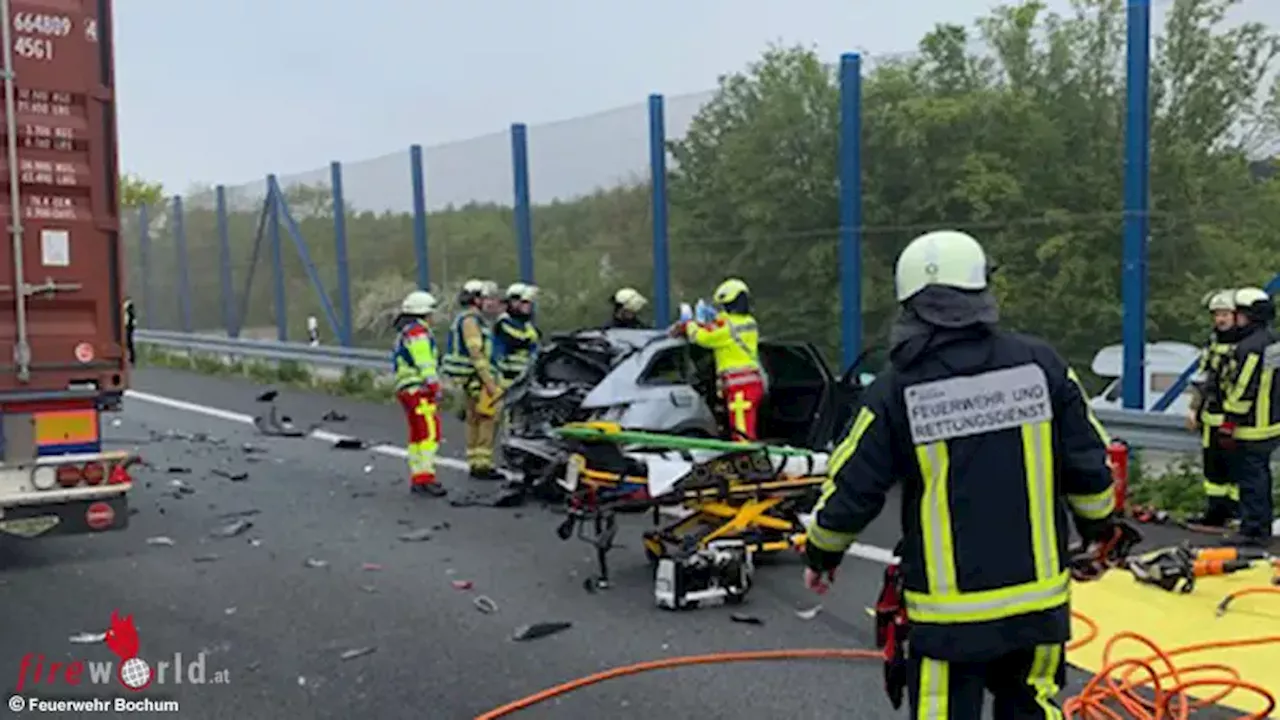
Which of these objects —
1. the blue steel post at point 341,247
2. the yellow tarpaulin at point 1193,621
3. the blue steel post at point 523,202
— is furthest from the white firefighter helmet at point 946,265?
the blue steel post at point 341,247

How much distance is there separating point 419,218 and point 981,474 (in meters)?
15.5

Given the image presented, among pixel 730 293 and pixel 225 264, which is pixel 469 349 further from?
pixel 225 264

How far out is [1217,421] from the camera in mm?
7734

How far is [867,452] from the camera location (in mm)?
3301

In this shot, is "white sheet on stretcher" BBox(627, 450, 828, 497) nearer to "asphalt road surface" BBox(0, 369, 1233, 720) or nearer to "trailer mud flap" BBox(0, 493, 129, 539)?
"asphalt road surface" BBox(0, 369, 1233, 720)

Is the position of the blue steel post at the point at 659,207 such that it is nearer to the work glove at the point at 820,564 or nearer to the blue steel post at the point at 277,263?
the blue steel post at the point at 277,263

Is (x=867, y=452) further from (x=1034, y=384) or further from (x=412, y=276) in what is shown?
(x=412, y=276)

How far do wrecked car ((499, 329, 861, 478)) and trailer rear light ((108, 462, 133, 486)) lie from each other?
8.66 feet

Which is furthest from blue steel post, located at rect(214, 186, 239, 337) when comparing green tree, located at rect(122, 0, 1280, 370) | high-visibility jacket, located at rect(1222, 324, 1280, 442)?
high-visibility jacket, located at rect(1222, 324, 1280, 442)

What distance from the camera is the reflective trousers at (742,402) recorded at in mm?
9125

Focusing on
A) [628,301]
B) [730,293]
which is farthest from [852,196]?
[730,293]

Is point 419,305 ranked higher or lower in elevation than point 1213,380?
higher

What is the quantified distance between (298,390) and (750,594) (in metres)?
12.5

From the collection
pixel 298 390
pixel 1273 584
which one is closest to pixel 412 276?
pixel 298 390
